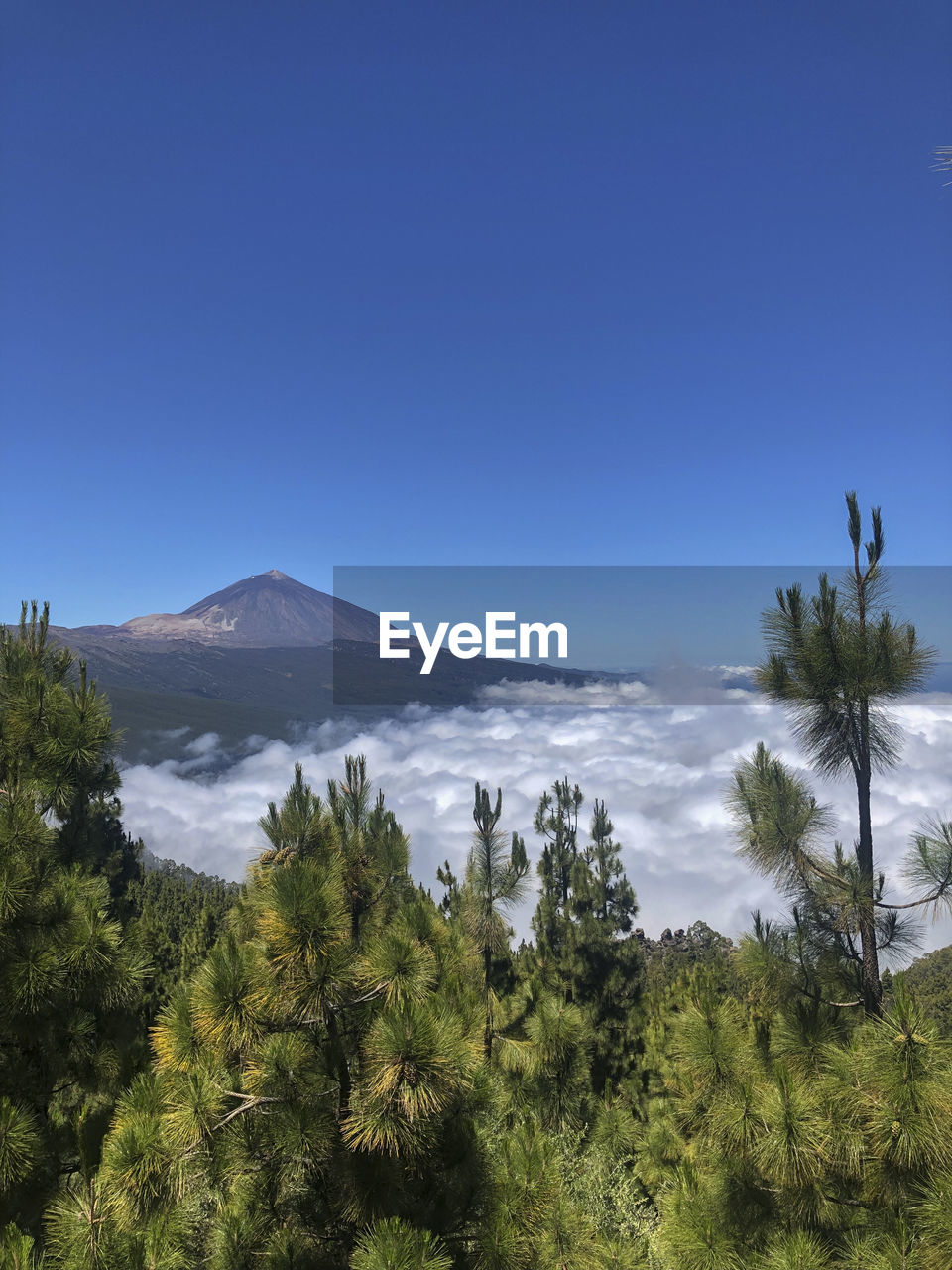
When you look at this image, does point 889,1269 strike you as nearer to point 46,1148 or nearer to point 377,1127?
point 377,1127

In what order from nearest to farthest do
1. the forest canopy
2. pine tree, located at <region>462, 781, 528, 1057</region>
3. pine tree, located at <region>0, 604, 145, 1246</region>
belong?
the forest canopy
pine tree, located at <region>0, 604, 145, 1246</region>
pine tree, located at <region>462, 781, 528, 1057</region>

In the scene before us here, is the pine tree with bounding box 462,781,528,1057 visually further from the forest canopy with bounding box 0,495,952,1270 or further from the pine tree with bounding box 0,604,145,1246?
the pine tree with bounding box 0,604,145,1246

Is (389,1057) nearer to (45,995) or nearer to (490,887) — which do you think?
(45,995)

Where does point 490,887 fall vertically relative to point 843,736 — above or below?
below

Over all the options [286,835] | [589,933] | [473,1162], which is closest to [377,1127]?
[473,1162]

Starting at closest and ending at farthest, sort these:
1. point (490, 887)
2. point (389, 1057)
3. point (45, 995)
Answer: point (389, 1057) < point (45, 995) < point (490, 887)

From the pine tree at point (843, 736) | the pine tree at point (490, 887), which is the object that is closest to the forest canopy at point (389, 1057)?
the pine tree at point (843, 736)

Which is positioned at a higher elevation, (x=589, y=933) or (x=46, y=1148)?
(x=46, y=1148)

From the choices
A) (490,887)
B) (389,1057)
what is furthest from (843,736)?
(490,887)

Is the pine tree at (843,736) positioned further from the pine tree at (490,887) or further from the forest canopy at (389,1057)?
the pine tree at (490,887)

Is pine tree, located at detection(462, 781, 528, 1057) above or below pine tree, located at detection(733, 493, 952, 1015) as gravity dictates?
below

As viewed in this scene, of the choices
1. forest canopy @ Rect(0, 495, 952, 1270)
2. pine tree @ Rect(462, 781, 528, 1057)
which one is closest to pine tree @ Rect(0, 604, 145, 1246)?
forest canopy @ Rect(0, 495, 952, 1270)
